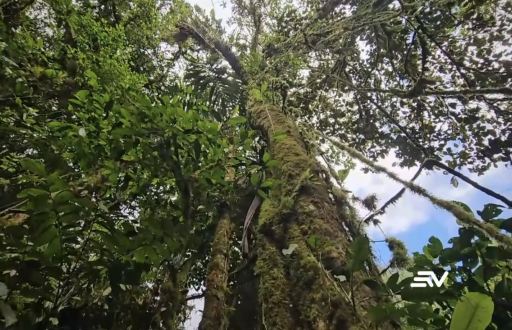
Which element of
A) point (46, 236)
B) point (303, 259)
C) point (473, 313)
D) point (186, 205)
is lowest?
point (473, 313)

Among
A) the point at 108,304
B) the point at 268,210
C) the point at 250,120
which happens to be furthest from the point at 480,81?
the point at 108,304

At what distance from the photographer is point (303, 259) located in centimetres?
153

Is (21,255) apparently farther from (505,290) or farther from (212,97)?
(212,97)

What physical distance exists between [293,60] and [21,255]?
3.59m

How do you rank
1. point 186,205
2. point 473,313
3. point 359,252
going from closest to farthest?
point 473,313, point 359,252, point 186,205

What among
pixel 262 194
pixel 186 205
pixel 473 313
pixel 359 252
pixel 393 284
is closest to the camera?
pixel 473 313

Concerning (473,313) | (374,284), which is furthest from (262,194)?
(473,313)

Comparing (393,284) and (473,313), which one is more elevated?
(393,284)

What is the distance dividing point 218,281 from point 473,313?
48.6 inches

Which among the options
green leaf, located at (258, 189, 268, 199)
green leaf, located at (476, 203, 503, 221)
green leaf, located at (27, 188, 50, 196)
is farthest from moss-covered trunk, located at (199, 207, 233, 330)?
green leaf, located at (476, 203, 503, 221)

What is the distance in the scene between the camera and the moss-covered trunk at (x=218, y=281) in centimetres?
171

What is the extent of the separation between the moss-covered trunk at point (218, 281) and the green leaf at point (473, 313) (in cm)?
104

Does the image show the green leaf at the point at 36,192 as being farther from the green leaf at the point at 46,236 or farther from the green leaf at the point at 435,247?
the green leaf at the point at 435,247

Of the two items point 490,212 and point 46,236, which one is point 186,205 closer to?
point 46,236
